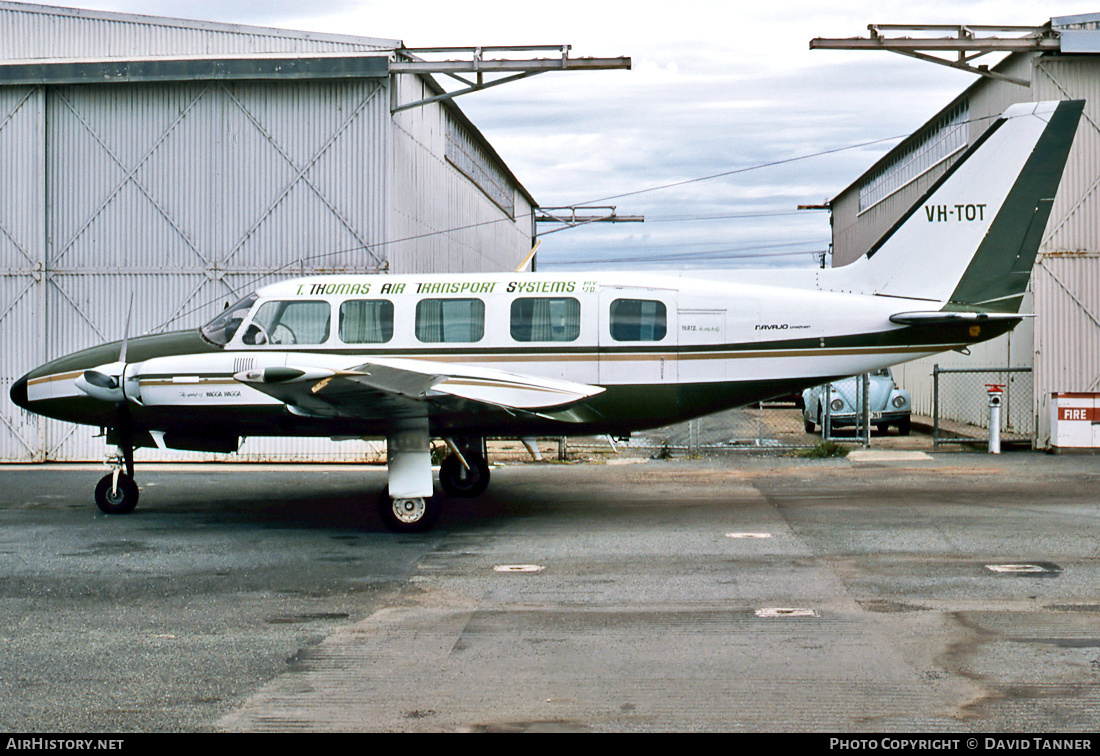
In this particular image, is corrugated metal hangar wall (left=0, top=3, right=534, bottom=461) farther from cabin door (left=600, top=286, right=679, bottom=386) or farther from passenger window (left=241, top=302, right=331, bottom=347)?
cabin door (left=600, top=286, right=679, bottom=386)

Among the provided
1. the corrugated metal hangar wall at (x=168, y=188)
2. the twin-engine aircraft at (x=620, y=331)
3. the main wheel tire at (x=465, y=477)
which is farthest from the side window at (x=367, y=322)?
the corrugated metal hangar wall at (x=168, y=188)

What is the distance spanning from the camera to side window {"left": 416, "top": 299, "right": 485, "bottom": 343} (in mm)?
12523

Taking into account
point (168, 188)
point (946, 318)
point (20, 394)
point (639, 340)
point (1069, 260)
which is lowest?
point (20, 394)

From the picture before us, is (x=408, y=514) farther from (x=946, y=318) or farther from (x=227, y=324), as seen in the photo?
(x=946, y=318)

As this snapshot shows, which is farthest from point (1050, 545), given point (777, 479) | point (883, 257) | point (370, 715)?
point (370, 715)

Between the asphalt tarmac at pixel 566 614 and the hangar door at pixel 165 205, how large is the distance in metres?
6.42

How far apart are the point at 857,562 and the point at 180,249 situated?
50.6 ft

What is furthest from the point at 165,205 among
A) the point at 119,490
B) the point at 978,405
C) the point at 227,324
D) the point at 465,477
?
the point at 978,405

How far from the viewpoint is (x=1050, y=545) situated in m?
10.1

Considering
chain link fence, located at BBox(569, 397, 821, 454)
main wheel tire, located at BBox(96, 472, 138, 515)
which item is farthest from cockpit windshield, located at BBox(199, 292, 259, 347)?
chain link fence, located at BBox(569, 397, 821, 454)

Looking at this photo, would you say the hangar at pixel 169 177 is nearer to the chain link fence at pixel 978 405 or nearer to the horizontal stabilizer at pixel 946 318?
the horizontal stabilizer at pixel 946 318

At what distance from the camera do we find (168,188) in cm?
1991

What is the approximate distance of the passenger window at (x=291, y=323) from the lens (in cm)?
1269

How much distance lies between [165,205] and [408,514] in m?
11.6
